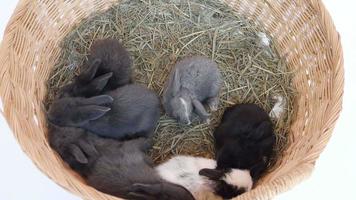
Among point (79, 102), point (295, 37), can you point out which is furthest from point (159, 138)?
point (295, 37)

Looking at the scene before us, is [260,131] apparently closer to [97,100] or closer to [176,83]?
[176,83]

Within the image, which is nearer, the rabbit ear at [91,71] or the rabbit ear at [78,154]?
the rabbit ear at [78,154]

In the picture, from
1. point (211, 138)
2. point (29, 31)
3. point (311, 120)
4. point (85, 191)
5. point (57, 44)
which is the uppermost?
point (29, 31)

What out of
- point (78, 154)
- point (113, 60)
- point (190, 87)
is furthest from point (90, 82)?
point (190, 87)

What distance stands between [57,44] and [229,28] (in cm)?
81

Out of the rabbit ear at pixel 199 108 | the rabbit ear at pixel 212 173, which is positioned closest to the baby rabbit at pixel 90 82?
the rabbit ear at pixel 199 108

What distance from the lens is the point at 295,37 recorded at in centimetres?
201

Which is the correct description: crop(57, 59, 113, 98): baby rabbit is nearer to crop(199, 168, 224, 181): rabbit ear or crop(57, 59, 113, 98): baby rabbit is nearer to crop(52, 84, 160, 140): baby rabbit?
crop(52, 84, 160, 140): baby rabbit

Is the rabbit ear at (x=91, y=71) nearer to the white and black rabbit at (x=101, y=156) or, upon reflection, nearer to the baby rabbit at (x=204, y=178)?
the white and black rabbit at (x=101, y=156)

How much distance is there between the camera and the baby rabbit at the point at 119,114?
68.3 inches

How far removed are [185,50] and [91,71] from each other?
521mm

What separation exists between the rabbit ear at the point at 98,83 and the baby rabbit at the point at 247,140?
53cm

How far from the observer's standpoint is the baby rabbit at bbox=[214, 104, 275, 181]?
1792 millimetres

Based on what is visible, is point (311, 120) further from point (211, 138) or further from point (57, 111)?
point (57, 111)
